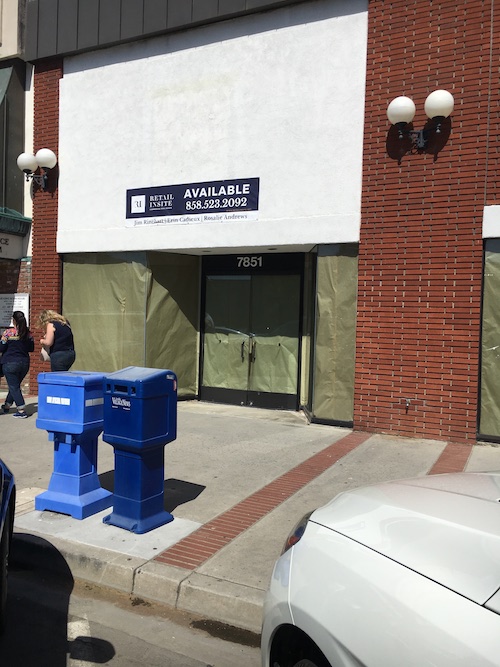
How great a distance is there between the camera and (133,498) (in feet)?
14.8

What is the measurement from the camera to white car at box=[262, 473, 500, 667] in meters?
1.73

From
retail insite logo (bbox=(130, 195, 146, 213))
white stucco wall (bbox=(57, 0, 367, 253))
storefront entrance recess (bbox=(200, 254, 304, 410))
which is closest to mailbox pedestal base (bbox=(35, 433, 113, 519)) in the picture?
white stucco wall (bbox=(57, 0, 367, 253))

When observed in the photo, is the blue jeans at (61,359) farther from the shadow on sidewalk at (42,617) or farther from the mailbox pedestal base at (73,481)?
the shadow on sidewalk at (42,617)

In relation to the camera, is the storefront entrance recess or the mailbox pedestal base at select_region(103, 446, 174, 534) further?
the storefront entrance recess

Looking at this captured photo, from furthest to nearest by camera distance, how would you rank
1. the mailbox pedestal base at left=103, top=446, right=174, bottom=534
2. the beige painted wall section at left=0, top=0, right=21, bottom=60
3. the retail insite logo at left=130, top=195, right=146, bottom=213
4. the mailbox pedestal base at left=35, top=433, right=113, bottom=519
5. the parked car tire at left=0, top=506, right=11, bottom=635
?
the beige painted wall section at left=0, top=0, right=21, bottom=60, the retail insite logo at left=130, top=195, right=146, bottom=213, the mailbox pedestal base at left=35, top=433, right=113, bottom=519, the mailbox pedestal base at left=103, top=446, right=174, bottom=534, the parked car tire at left=0, top=506, right=11, bottom=635

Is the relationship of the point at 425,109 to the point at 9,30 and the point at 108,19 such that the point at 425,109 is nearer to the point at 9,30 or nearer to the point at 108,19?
the point at 108,19

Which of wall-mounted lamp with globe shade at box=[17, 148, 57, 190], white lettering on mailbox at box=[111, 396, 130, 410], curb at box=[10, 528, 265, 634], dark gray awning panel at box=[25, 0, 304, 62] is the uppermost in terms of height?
dark gray awning panel at box=[25, 0, 304, 62]

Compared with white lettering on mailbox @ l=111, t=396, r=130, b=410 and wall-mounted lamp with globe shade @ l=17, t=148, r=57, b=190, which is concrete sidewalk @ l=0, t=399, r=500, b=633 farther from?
wall-mounted lamp with globe shade @ l=17, t=148, r=57, b=190

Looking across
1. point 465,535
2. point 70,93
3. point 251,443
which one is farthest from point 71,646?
point 70,93

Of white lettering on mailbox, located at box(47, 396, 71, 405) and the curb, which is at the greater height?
white lettering on mailbox, located at box(47, 396, 71, 405)

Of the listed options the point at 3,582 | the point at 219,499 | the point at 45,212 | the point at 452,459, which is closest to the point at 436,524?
the point at 3,582

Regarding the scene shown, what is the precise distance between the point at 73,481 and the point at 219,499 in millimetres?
1328

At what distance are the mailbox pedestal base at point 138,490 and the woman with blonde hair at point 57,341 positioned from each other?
13.1 feet

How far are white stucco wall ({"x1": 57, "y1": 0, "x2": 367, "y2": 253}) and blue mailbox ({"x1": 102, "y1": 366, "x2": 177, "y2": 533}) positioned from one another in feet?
15.0
